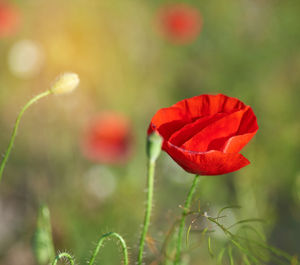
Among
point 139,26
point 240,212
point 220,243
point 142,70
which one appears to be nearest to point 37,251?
point 240,212

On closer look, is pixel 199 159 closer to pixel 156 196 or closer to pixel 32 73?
pixel 156 196

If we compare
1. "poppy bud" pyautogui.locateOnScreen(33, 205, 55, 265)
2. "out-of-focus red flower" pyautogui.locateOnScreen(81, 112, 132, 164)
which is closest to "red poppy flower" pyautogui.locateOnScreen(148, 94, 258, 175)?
"poppy bud" pyautogui.locateOnScreen(33, 205, 55, 265)

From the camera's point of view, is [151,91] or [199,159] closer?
[199,159]

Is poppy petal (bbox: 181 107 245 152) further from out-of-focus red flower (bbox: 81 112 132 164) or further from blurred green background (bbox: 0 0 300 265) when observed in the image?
out-of-focus red flower (bbox: 81 112 132 164)

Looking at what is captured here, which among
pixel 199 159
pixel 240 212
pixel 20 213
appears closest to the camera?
pixel 199 159

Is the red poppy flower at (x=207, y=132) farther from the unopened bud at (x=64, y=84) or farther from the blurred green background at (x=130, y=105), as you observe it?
the blurred green background at (x=130, y=105)

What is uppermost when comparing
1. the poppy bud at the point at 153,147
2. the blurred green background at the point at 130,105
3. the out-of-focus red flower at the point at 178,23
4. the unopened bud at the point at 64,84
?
the unopened bud at the point at 64,84

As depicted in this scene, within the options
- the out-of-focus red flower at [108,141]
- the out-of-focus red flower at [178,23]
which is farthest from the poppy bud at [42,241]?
the out-of-focus red flower at [178,23]
